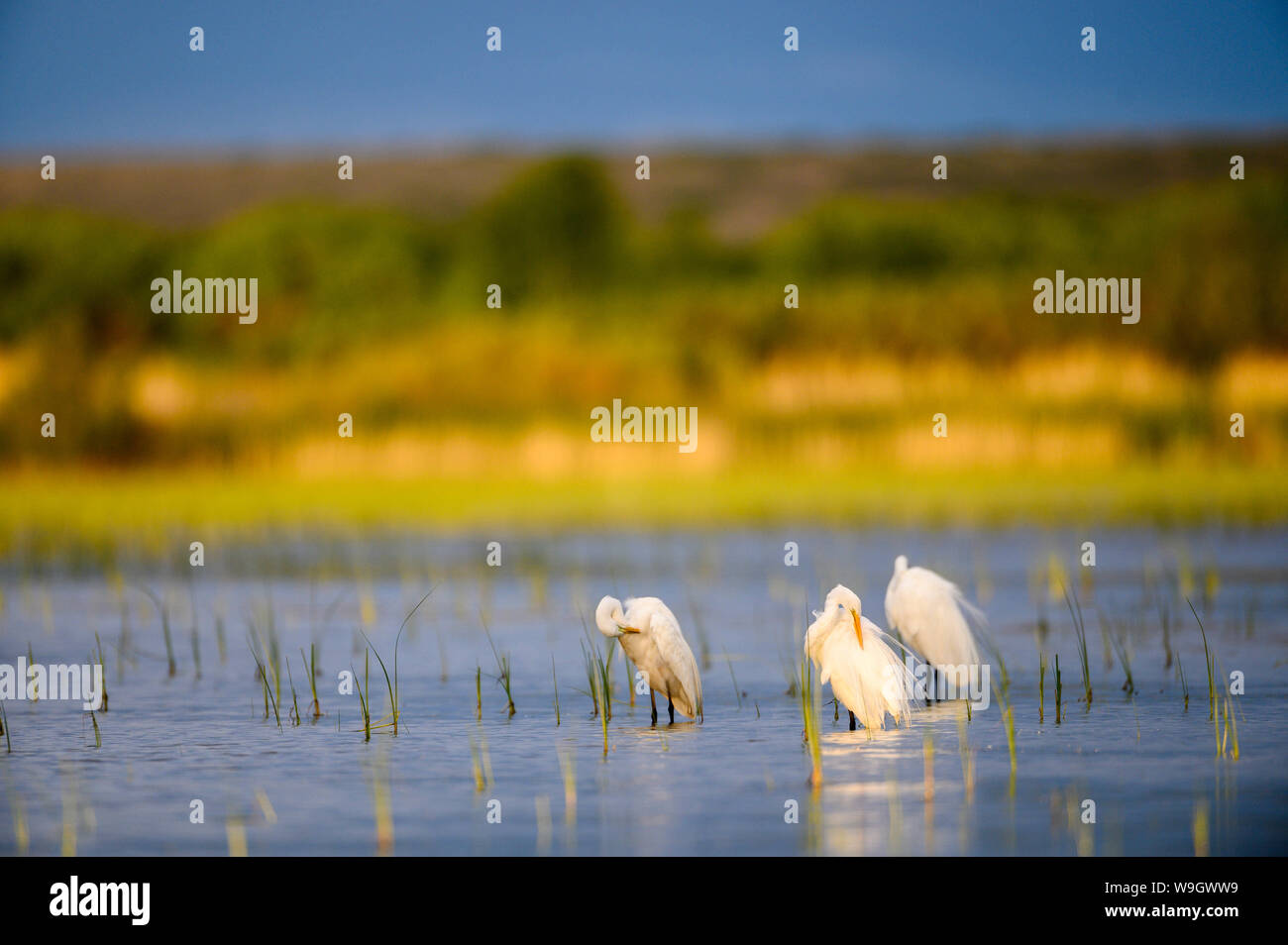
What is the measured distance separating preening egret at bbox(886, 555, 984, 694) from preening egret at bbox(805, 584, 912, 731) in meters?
0.68

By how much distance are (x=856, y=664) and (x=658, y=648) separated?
1.04m

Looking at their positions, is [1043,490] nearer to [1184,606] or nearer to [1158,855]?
[1184,606]

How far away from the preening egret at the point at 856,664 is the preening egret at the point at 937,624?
0.68 meters

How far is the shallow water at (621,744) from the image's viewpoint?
21.7 ft

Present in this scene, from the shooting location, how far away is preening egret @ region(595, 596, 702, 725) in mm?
8570

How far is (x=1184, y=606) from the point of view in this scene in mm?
12391
